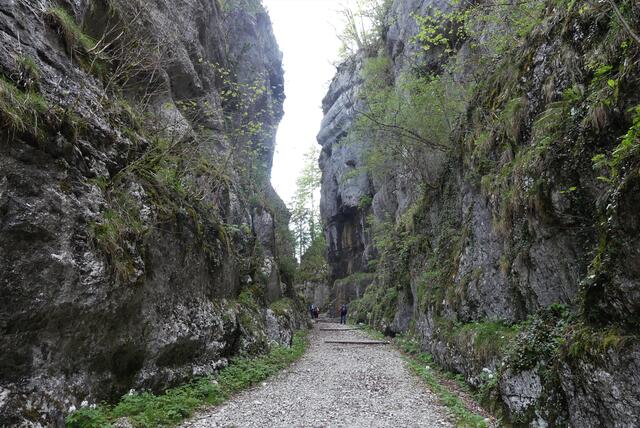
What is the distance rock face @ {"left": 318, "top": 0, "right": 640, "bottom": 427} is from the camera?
3982mm

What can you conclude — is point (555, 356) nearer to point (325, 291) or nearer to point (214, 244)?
point (214, 244)

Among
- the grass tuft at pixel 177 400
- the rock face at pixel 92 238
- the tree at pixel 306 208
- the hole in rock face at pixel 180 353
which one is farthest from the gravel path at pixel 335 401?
the tree at pixel 306 208

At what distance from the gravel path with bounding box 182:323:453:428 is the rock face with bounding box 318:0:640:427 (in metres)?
1.36

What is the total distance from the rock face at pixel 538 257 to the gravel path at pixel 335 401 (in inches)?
53.7

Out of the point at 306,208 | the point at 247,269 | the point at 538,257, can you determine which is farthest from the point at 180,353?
the point at 306,208

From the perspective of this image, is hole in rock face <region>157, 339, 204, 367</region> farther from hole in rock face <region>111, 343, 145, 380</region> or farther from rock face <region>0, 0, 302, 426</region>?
hole in rock face <region>111, 343, 145, 380</region>

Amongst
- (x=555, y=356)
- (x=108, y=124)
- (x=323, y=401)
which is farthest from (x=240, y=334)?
(x=555, y=356)

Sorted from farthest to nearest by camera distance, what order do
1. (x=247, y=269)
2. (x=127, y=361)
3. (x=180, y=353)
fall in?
(x=247, y=269), (x=180, y=353), (x=127, y=361)

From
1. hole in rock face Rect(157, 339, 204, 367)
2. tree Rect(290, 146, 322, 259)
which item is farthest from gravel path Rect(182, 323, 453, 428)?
tree Rect(290, 146, 322, 259)

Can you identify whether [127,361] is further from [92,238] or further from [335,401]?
[335,401]

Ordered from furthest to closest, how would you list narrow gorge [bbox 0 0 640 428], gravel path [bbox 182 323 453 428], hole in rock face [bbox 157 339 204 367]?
hole in rock face [bbox 157 339 204 367] → gravel path [bbox 182 323 453 428] → narrow gorge [bbox 0 0 640 428]

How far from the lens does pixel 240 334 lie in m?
10.7

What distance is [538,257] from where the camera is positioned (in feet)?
22.7

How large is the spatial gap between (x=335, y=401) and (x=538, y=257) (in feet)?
15.8
